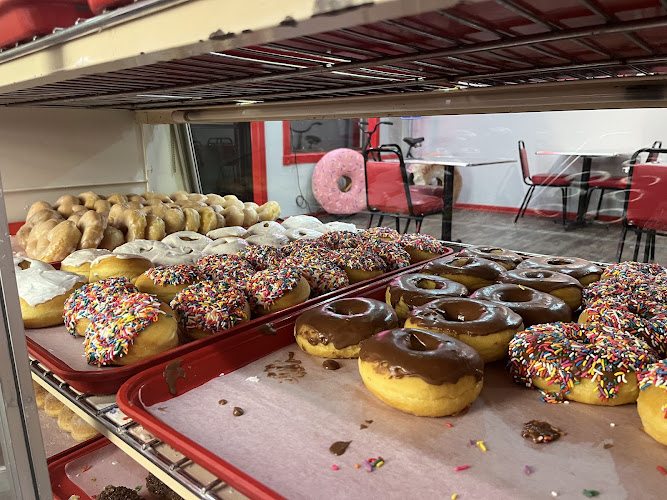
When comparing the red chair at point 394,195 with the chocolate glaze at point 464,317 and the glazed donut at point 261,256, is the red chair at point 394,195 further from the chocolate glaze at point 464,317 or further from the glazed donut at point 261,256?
the chocolate glaze at point 464,317

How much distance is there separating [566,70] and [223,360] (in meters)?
1.11

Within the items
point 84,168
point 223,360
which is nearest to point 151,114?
point 84,168

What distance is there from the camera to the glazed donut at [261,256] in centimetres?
180

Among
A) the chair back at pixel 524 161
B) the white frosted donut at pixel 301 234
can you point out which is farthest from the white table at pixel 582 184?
the white frosted donut at pixel 301 234

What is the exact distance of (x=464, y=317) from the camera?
4.31 ft

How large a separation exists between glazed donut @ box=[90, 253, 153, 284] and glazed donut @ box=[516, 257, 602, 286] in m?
1.32

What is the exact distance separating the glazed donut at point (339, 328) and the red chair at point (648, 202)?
7.71ft

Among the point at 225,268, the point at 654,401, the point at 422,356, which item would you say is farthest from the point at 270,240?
the point at 654,401

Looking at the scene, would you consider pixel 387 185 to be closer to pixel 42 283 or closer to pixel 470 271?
pixel 470 271

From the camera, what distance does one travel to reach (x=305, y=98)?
1.99m

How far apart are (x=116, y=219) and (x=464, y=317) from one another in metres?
1.72

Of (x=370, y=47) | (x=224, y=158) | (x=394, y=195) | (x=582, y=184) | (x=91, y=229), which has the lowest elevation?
(x=582, y=184)

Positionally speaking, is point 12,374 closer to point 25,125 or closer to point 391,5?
point 391,5

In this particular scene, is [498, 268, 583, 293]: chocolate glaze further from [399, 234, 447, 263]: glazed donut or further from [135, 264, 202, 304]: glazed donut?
[135, 264, 202, 304]: glazed donut
